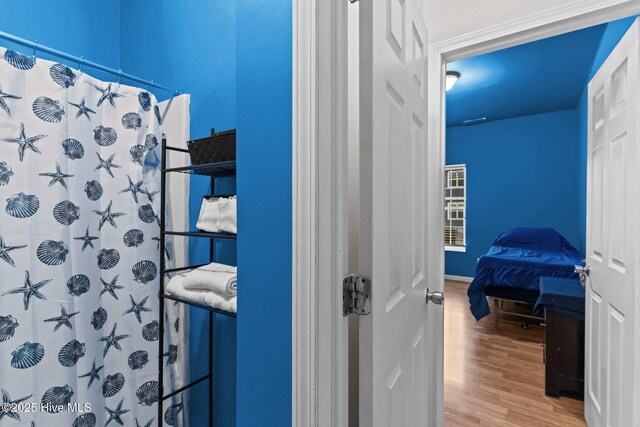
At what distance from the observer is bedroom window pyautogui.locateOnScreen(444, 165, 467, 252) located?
5918 mm

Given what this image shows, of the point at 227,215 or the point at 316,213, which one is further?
the point at 227,215

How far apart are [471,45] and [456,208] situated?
5.09 m

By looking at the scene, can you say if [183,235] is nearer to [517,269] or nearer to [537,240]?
[517,269]

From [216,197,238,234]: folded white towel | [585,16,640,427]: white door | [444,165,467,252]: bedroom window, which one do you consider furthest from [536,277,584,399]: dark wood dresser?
[444,165,467,252]: bedroom window

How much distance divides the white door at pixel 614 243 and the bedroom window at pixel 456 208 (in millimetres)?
4182

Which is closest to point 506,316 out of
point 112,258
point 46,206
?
point 112,258

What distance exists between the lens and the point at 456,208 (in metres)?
6.02

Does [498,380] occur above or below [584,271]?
below

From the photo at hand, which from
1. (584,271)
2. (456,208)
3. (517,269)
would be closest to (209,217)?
(584,271)

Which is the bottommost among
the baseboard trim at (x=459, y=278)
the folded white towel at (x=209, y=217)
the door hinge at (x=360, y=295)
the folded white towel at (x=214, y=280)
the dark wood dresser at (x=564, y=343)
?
the baseboard trim at (x=459, y=278)

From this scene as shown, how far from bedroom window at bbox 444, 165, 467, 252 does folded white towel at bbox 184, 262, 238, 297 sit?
5424 mm

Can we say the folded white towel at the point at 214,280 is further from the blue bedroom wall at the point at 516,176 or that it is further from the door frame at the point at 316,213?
the blue bedroom wall at the point at 516,176

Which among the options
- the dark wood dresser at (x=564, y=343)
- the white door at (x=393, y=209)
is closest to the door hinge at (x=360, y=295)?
the white door at (x=393, y=209)

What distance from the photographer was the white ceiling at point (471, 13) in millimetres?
1248
